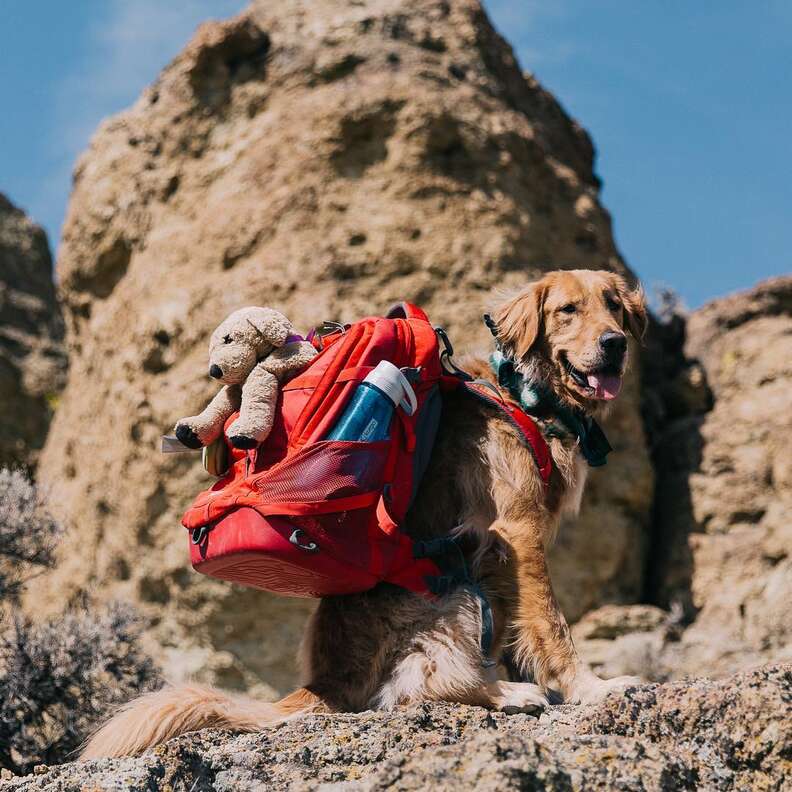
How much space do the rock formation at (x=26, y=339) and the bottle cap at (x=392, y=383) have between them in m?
8.53

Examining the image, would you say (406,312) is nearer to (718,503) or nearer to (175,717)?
(175,717)

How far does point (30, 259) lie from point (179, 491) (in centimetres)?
677

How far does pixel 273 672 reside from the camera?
919 centimetres

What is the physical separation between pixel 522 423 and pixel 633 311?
0.86 m

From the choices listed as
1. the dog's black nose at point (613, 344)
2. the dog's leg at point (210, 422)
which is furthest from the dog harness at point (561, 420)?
the dog's leg at point (210, 422)

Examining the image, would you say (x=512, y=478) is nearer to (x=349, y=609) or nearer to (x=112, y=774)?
(x=349, y=609)

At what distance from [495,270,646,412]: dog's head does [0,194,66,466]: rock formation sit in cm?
830

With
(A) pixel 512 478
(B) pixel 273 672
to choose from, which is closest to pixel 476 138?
(B) pixel 273 672

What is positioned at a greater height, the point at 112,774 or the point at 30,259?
the point at 30,259

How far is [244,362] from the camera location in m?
4.46

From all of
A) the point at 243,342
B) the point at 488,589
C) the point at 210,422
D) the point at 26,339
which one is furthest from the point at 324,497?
the point at 26,339

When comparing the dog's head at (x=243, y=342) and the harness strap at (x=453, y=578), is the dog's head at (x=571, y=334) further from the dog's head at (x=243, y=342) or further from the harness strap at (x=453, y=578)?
the dog's head at (x=243, y=342)

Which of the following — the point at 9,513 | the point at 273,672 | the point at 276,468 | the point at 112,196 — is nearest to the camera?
the point at 276,468

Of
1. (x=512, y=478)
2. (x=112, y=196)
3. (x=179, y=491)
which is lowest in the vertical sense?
(x=512, y=478)
